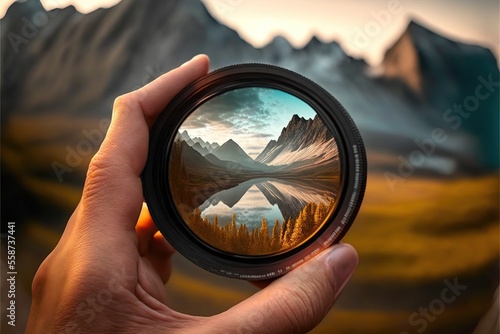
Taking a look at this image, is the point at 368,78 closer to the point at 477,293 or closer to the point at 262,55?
the point at 262,55

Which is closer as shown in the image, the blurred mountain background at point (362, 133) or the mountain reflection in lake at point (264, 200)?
the mountain reflection in lake at point (264, 200)

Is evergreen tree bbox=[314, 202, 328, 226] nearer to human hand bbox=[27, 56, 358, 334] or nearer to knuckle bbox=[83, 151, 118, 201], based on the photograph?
human hand bbox=[27, 56, 358, 334]

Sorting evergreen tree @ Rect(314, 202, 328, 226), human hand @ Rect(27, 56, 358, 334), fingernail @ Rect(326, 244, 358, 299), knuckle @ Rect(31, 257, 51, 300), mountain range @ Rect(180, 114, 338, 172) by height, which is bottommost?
knuckle @ Rect(31, 257, 51, 300)

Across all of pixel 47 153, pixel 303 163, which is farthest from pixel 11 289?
pixel 303 163

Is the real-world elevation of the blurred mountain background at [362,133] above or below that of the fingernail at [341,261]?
below

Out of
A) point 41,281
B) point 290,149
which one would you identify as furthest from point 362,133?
point 41,281

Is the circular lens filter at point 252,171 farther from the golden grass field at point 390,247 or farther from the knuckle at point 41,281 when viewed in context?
the golden grass field at point 390,247

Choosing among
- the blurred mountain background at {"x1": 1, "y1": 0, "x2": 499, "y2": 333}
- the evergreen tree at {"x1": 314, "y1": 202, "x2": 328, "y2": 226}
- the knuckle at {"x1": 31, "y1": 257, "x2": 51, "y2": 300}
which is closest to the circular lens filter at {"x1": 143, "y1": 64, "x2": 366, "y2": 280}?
the evergreen tree at {"x1": 314, "y1": 202, "x2": 328, "y2": 226}

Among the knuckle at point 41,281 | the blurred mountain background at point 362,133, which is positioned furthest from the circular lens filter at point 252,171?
the blurred mountain background at point 362,133
